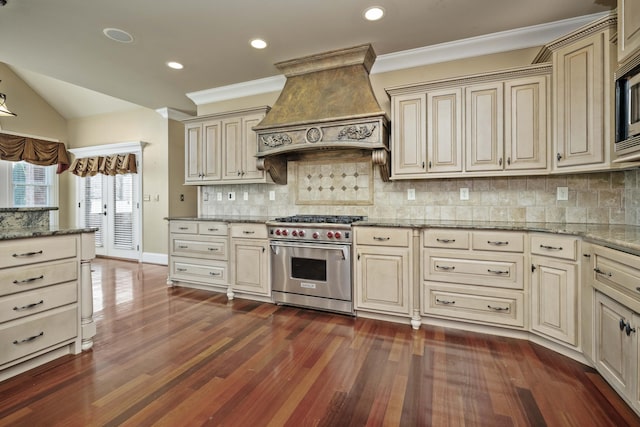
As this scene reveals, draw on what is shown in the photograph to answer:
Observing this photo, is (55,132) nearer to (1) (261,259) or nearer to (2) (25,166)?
(2) (25,166)

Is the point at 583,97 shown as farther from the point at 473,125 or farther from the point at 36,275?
the point at 36,275

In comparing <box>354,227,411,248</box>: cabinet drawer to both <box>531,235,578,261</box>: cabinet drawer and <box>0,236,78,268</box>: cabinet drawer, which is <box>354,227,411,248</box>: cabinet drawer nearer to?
<box>531,235,578,261</box>: cabinet drawer

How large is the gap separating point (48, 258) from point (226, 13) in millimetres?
2283

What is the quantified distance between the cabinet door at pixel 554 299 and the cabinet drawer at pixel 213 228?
3050 mm

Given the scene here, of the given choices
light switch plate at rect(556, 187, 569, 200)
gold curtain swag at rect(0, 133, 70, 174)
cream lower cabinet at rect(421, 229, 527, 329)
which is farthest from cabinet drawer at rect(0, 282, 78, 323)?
gold curtain swag at rect(0, 133, 70, 174)

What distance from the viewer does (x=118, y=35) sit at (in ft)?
9.61

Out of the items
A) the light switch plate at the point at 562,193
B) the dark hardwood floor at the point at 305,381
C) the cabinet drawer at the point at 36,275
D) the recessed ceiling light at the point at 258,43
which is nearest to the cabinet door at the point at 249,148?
the recessed ceiling light at the point at 258,43

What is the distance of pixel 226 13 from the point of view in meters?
2.60

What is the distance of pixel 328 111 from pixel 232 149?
147cm

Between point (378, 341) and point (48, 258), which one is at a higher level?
point (48, 258)

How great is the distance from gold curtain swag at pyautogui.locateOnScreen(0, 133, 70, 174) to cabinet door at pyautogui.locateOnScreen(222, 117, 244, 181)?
4815 mm

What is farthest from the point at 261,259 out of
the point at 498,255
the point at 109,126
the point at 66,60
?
the point at 109,126

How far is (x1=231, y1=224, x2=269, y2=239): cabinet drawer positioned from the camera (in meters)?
3.46

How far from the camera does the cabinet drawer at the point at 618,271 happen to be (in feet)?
5.14
